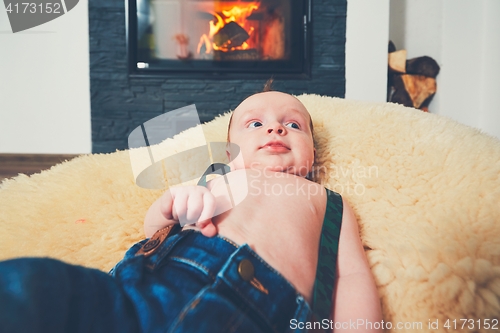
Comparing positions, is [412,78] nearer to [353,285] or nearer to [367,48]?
A: [367,48]

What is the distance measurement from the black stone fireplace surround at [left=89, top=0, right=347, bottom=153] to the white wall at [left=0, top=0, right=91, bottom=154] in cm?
8

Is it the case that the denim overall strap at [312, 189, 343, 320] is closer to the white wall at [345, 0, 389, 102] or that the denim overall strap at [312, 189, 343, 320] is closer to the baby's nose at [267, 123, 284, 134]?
the baby's nose at [267, 123, 284, 134]

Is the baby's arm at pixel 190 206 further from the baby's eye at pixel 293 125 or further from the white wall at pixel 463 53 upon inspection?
the white wall at pixel 463 53

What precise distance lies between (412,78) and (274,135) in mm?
1590

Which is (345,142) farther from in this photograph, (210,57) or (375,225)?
(210,57)

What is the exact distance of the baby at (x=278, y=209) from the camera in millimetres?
450

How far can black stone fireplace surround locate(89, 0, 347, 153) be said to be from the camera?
1.72 metres

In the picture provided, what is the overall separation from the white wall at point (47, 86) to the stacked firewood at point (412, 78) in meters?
1.72

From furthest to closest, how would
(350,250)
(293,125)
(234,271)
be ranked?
(293,125) → (350,250) → (234,271)

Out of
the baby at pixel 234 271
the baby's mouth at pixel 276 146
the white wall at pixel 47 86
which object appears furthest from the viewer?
the white wall at pixel 47 86

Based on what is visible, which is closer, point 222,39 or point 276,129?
point 276,129

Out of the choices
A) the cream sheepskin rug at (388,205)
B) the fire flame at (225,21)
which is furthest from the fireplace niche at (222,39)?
the cream sheepskin rug at (388,205)

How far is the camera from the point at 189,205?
43 centimetres

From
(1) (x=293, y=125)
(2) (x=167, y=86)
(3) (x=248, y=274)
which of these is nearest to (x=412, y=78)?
(2) (x=167, y=86)
